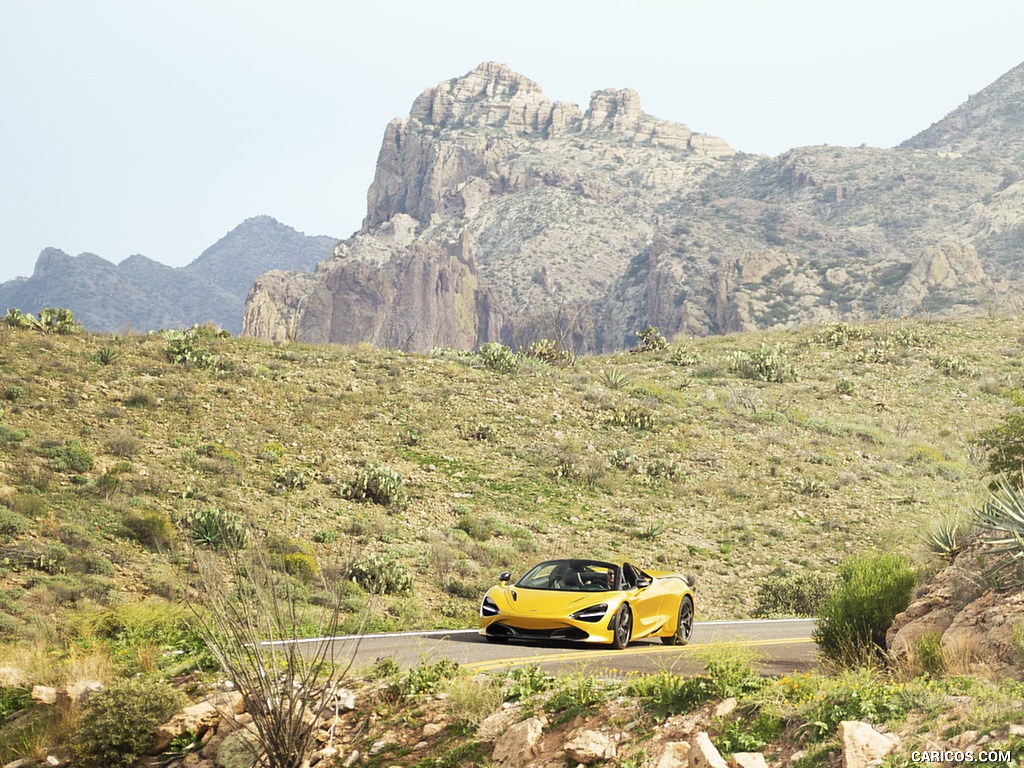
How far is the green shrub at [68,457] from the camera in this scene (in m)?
21.3

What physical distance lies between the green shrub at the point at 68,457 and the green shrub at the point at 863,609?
1686cm

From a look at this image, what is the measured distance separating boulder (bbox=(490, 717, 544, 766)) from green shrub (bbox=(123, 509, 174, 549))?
12428mm

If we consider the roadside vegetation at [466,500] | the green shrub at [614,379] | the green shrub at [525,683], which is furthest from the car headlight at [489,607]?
the green shrub at [614,379]

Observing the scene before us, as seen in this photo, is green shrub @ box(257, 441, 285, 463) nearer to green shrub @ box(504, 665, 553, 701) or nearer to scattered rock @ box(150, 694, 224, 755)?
scattered rock @ box(150, 694, 224, 755)

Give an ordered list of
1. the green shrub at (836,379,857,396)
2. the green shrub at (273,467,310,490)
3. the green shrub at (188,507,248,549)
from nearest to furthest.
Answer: the green shrub at (188,507,248,549)
the green shrub at (273,467,310,490)
the green shrub at (836,379,857,396)

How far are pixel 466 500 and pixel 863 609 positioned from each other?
15590 millimetres

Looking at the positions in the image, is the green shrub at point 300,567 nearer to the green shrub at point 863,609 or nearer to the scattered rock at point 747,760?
the green shrub at point 863,609

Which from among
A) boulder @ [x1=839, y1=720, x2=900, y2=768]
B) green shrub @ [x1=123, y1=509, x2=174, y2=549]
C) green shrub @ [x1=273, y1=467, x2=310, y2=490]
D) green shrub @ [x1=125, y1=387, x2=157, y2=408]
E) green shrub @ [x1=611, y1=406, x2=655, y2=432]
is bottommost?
boulder @ [x1=839, y1=720, x2=900, y2=768]

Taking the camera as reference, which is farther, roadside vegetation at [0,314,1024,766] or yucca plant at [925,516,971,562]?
yucca plant at [925,516,971,562]

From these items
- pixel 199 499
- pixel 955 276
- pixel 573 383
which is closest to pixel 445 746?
pixel 199 499

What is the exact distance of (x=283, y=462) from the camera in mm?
24953

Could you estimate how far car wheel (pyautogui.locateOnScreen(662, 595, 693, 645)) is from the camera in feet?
45.7

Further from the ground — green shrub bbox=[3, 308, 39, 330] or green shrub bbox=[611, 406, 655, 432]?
green shrub bbox=[3, 308, 39, 330]

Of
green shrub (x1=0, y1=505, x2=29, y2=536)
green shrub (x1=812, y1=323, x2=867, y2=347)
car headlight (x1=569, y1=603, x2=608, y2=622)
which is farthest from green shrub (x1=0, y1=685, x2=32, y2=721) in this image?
green shrub (x1=812, y1=323, x2=867, y2=347)
